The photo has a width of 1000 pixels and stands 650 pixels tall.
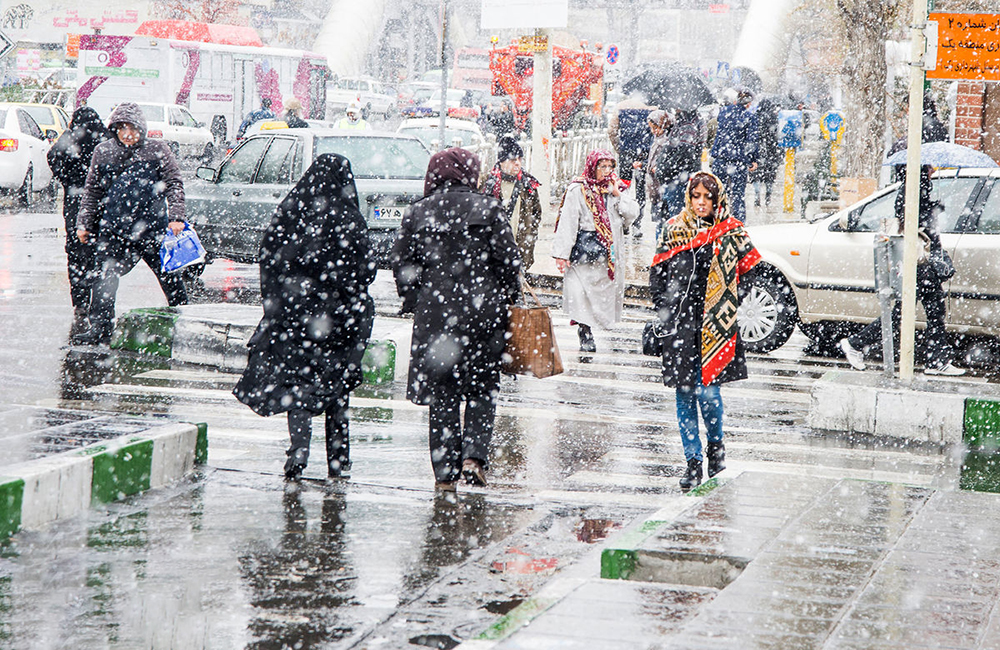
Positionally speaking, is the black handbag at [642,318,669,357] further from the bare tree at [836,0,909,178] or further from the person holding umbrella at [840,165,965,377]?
the bare tree at [836,0,909,178]

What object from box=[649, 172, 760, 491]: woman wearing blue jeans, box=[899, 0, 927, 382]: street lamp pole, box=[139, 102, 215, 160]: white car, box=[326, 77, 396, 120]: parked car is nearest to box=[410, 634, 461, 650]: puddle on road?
box=[649, 172, 760, 491]: woman wearing blue jeans

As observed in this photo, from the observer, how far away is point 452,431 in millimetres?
7043

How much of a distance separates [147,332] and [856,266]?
5.65m

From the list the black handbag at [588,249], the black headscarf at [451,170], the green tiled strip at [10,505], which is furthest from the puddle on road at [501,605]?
the black handbag at [588,249]

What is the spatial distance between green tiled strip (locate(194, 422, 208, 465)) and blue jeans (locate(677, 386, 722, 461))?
7.91 ft

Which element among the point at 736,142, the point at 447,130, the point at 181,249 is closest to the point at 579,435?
the point at 181,249

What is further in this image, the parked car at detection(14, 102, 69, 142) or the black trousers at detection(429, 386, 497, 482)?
the parked car at detection(14, 102, 69, 142)

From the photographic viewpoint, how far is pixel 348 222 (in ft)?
23.2

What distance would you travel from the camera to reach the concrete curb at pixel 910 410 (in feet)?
28.0

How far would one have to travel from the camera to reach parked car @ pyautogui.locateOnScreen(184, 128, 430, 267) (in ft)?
49.5

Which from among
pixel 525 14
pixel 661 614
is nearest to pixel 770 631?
pixel 661 614

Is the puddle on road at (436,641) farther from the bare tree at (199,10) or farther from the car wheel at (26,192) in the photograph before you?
the bare tree at (199,10)

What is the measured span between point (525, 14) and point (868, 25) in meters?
6.48

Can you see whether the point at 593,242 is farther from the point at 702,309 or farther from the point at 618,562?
the point at 618,562
